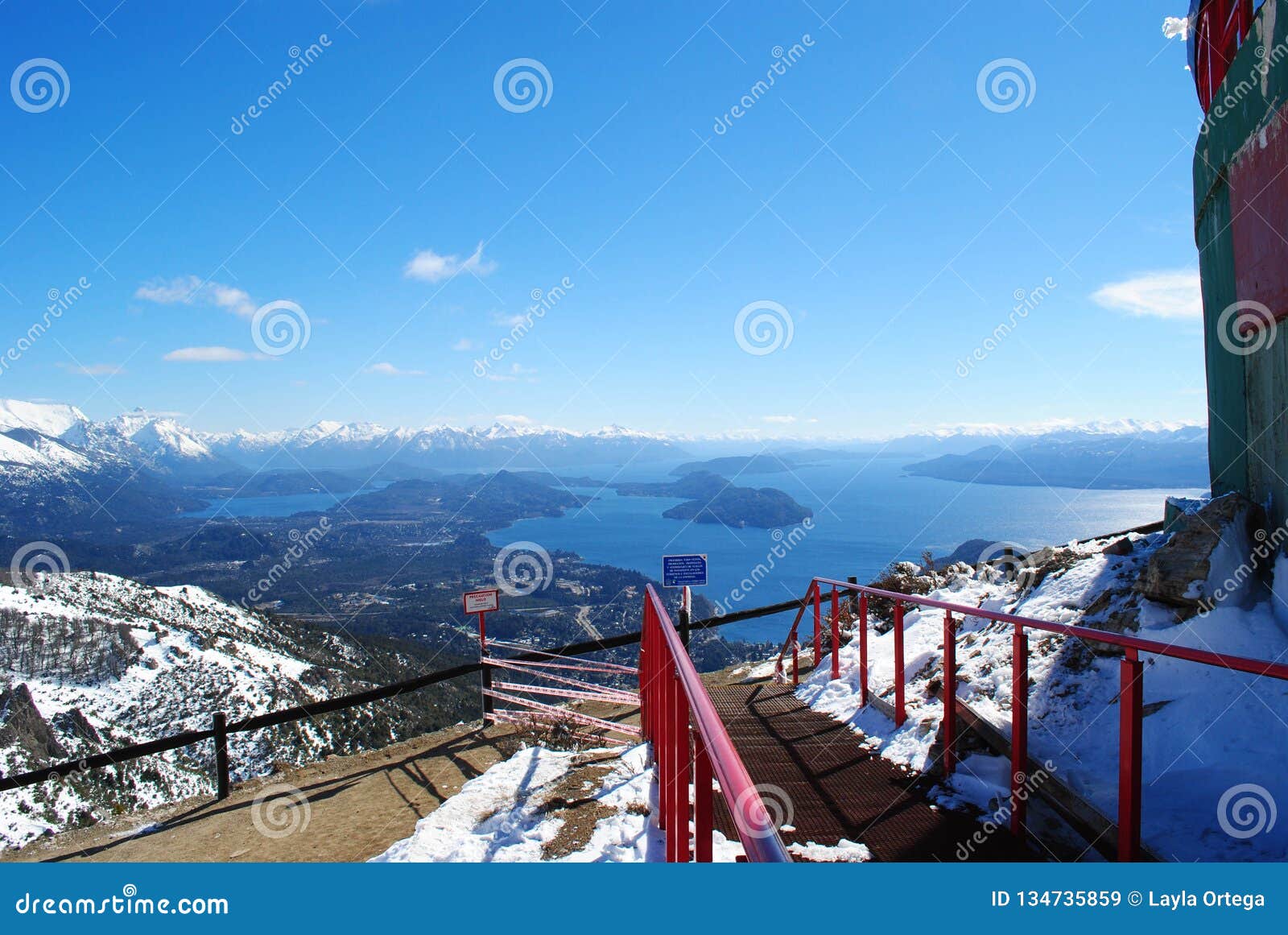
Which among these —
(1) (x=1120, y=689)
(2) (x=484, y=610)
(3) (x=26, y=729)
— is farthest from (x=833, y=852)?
(3) (x=26, y=729)

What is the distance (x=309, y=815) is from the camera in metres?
6.53

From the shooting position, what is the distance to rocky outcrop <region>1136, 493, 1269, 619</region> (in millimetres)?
4262

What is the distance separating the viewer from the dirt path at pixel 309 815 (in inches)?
231

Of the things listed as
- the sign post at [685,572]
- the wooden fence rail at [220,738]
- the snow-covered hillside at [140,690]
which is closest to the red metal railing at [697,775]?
the sign post at [685,572]

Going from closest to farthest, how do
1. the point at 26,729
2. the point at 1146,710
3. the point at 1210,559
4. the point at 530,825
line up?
the point at 1146,710 < the point at 530,825 < the point at 1210,559 < the point at 26,729

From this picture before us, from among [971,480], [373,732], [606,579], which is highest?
[971,480]

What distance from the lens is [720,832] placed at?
11.3 feet

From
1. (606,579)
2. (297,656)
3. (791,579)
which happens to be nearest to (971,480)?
(791,579)

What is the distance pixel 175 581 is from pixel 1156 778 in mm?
125533

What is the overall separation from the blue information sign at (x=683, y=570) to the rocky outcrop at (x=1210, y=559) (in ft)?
15.9

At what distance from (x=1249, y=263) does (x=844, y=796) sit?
14.7 ft

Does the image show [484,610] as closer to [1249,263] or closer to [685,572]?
[685,572]

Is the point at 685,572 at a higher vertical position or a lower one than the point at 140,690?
higher

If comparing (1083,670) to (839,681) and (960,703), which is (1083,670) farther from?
(839,681)
